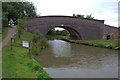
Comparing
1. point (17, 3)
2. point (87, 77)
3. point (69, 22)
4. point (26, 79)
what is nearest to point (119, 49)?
point (87, 77)

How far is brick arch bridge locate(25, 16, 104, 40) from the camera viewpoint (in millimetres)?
20906

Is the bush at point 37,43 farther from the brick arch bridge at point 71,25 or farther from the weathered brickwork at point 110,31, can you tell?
the weathered brickwork at point 110,31

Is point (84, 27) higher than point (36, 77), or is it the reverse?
point (84, 27)

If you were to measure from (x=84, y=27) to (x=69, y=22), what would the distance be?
296cm

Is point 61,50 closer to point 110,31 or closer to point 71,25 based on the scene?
point 71,25

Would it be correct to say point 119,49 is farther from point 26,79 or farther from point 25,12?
point 25,12

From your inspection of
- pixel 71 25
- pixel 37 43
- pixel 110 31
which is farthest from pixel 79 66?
pixel 110 31

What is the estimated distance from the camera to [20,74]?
16.0ft

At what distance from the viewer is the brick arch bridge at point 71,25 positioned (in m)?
20.9

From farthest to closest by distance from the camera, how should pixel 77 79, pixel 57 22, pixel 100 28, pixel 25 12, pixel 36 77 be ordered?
pixel 25 12
pixel 100 28
pixel 57 22
pixel 77 79
pixel 36 77

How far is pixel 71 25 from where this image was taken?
2270 cm

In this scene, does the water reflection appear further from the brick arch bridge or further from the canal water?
the brick arch bridge

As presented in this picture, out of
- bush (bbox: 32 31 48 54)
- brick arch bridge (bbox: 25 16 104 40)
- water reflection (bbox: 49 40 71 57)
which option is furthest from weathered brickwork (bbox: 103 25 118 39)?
bush (bbox: 32 31 48 54)

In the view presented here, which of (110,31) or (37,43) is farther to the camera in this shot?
(110,31)
